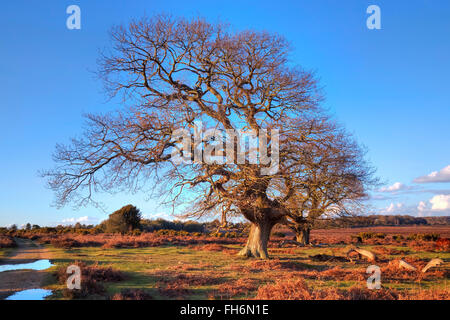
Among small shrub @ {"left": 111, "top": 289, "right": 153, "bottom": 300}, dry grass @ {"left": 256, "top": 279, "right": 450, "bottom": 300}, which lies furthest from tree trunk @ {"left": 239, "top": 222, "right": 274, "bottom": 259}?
small shrub @ {"left": 111, "top": 289, "right": 153, "bottom": 300}

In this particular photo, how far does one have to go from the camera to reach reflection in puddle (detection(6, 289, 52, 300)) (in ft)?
31.1

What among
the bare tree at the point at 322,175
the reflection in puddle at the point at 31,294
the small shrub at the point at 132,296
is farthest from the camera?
the bare tree at the point at 322,175

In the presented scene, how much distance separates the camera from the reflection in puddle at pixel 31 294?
948 cm

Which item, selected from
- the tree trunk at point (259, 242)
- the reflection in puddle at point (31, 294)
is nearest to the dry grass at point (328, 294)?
the reflection in puddle at point (31, 294)

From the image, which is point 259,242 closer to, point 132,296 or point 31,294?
point 132,296

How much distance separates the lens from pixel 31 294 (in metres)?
9.95

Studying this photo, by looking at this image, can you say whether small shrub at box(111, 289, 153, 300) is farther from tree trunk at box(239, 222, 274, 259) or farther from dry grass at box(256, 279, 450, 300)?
tree trunk at box(239, 222, 274, 259)

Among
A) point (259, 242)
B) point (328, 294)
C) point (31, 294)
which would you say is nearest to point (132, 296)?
point (31, 294)

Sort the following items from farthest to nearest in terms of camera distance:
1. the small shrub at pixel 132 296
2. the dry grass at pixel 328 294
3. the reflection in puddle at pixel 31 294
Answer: the reflection in puddle at pixel 31 294 < the small shrub at pixel 132 296 < the dry grass at pixel 328 294

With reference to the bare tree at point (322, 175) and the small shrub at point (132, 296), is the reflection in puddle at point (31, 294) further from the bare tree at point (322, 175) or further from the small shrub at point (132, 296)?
the bare tree at point (322, 175)

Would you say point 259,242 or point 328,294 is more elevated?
point 328,294

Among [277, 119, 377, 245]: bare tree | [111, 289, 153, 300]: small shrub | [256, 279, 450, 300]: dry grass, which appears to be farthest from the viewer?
[277, 119, 377, 245]: bare tree
